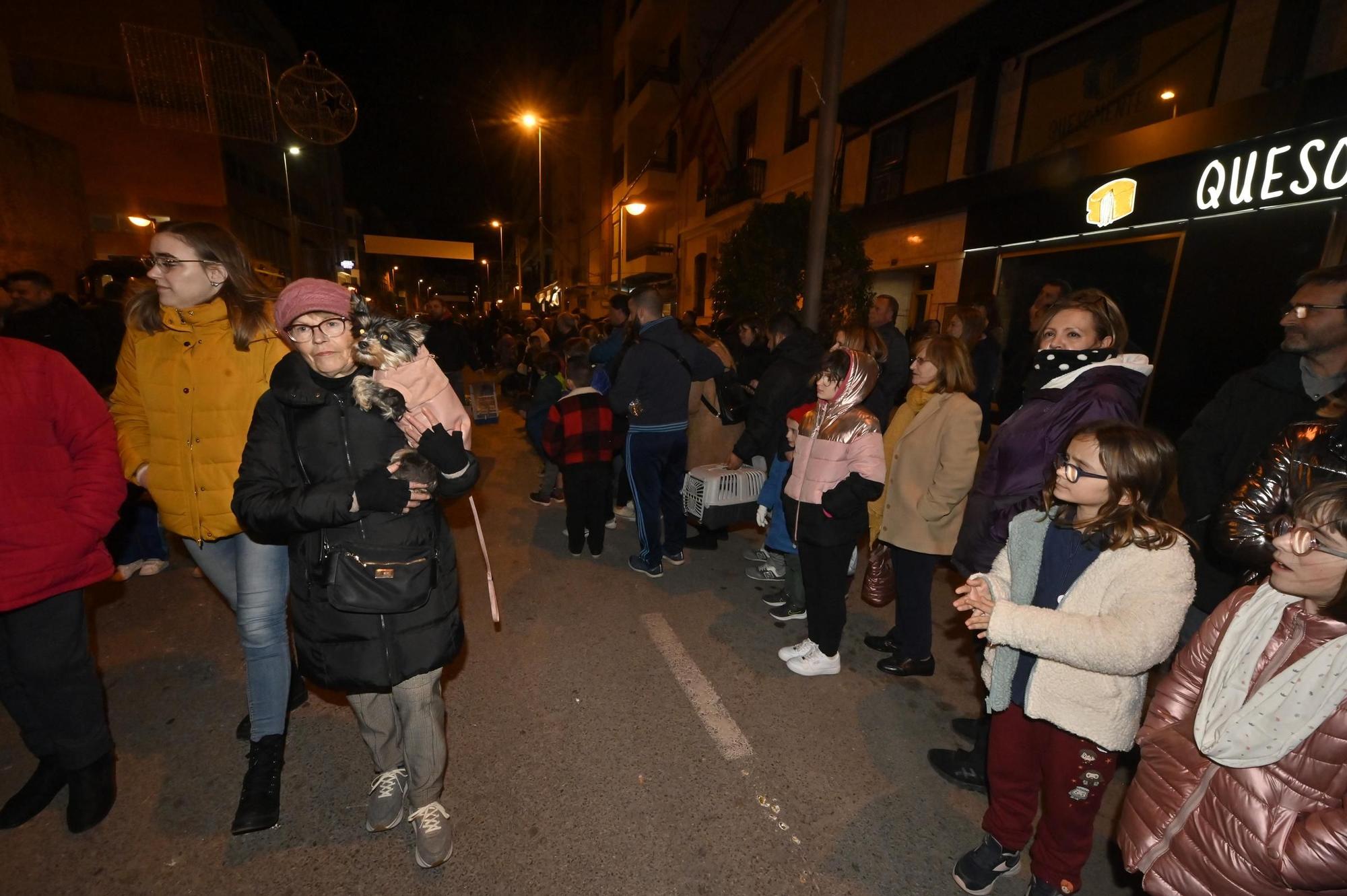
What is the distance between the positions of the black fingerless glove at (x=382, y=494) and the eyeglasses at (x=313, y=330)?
502 millimetres

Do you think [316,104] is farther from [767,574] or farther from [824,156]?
[767,574]

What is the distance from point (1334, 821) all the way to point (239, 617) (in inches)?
138

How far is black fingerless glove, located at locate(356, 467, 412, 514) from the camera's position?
1.83 metres

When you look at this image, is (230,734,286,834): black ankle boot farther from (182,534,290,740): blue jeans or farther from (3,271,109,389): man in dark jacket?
(3,271,109,389): man in dark jacket

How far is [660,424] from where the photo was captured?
4570 mm

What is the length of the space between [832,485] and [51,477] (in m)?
3.36

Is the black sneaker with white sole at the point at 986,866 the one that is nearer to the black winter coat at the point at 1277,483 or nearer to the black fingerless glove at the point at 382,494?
the black winter coat at the point at 1277,483

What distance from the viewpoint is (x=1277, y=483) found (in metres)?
2.06

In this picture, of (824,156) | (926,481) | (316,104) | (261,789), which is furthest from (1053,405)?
(316,104)

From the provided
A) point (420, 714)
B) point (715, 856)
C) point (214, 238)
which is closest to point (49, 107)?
point (214, 238)

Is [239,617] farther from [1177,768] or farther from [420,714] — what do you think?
[1177,768]

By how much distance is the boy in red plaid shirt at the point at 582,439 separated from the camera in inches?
188

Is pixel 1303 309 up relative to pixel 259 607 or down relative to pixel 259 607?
up

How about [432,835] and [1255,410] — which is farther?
[1255,410]
